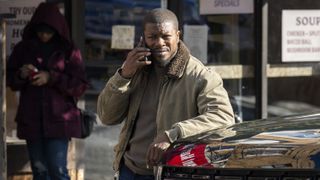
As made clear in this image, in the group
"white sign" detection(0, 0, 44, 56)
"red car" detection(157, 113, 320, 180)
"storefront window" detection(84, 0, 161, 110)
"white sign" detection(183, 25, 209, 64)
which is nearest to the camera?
"red car" detection(157, 113, 320, 180)

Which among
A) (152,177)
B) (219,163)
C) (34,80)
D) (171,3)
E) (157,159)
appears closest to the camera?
(219,163)

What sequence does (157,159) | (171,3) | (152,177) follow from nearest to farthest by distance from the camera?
(157,159), (152,177), (171,3)

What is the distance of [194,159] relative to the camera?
3.91 m

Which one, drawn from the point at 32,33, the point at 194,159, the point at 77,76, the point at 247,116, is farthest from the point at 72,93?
the point at 194,159

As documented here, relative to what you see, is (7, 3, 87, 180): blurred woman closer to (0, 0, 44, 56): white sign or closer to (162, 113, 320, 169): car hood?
(0, 0, 44, 56): white sign

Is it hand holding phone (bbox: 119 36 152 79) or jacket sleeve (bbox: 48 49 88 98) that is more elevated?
hand holding phone (bbox: 119 36 152 79)

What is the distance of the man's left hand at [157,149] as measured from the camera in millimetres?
4105

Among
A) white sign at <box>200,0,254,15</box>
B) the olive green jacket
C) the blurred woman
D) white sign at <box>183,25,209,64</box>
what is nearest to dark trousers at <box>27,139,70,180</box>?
the blurred woman

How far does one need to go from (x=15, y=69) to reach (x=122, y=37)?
4.41 feet

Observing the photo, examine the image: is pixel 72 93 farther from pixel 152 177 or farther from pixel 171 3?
pixel 152 177

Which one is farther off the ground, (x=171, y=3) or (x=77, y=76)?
(x=171, y=3)

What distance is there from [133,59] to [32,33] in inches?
111

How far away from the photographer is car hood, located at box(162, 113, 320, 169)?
11.6ft

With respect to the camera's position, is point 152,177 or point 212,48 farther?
point 212,48
